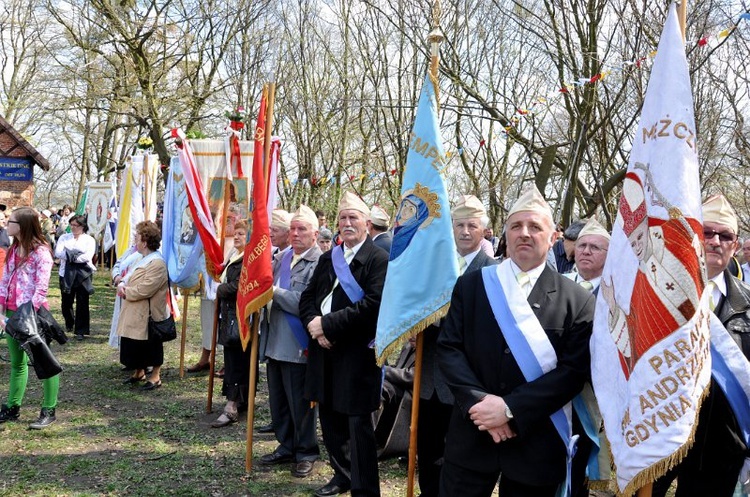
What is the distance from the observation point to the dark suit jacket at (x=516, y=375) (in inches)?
112

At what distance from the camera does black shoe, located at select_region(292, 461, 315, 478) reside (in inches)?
197

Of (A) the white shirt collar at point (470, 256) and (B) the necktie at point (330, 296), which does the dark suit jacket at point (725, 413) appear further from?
(B) the necktie at point (330, 296)

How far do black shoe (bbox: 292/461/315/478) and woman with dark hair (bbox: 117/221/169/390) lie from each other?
9.94 ft

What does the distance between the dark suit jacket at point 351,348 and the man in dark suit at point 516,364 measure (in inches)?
45.9

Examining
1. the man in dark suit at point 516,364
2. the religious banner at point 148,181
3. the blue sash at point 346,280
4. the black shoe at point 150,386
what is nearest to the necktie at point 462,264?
the blue sash at point 346,280

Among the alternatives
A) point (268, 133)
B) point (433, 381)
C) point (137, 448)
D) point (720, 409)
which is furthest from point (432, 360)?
point (137, 448)

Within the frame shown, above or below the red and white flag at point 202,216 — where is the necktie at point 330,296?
below

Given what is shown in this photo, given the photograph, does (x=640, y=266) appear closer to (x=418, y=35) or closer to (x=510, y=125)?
(x=510, y=125)

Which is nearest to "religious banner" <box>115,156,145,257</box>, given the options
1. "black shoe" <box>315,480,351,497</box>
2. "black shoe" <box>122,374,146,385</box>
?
"black shoe" <box>122,374,146,385</box>

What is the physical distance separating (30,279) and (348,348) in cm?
325

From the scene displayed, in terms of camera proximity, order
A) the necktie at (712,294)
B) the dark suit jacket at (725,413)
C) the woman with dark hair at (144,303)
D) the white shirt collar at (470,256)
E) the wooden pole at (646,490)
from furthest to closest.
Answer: the woman with dark hair at (144,303) < the white shirt collar at (470,256) < the necktie at (712,294) < the dark suit jacket at (725,413) < the wooden pole at (646,490)

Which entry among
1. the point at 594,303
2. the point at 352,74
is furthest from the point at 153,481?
the point at 352,74

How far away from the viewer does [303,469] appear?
16.5 ft

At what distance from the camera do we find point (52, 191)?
159 ft
